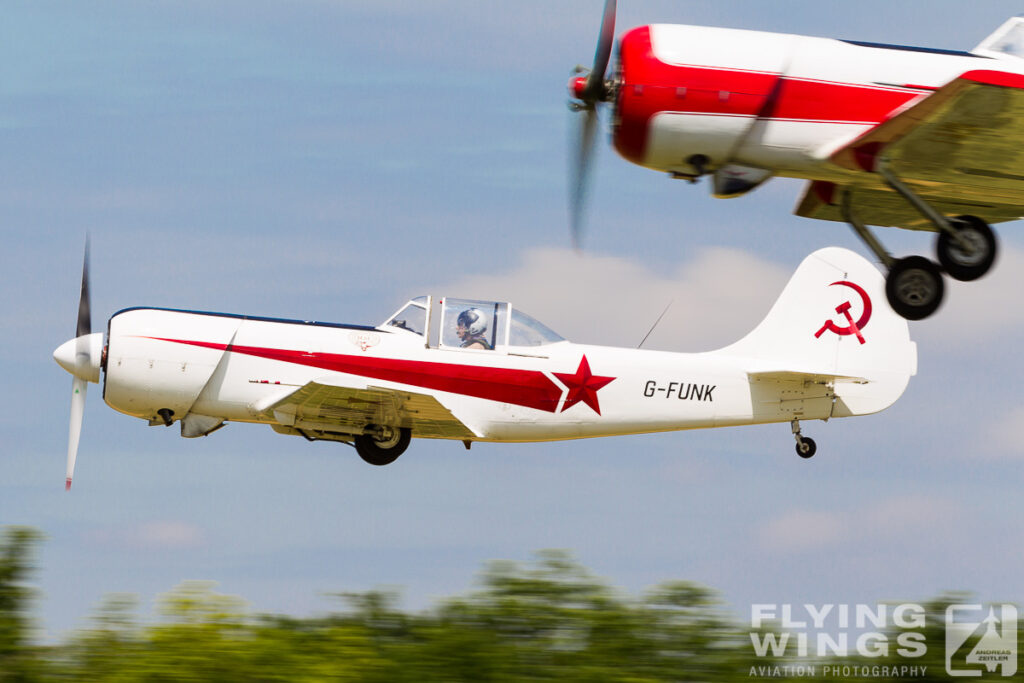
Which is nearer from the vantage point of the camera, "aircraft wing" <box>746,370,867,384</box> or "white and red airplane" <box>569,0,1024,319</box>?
"white and red airplane" <box>569,0,1024,319</box>

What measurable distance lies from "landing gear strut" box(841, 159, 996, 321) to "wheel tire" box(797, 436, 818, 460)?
5.93m

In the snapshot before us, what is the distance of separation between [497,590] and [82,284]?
9653 mm

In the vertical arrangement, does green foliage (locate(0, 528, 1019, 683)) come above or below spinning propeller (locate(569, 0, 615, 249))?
below

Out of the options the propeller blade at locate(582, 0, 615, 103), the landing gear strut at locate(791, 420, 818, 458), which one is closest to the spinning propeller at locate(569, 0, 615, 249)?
the propeller blade at locate(582, 0, 615, 103)

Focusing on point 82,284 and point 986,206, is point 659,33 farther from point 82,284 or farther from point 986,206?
point 82,284

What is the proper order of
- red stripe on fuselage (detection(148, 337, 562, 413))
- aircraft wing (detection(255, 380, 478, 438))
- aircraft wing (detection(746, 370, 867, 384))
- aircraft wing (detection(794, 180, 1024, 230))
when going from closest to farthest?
aircraft wing (detection(794, 180, 1024, 230)) → aircraft wing (detection(255, 380, 478, 438)) → red stripe on fuselage (detection(148, 337, 562, 413)) → aircraft wing (detection(746, 370, 867, 384))

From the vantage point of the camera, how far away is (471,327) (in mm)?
16438

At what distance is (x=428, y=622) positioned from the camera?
10602mm

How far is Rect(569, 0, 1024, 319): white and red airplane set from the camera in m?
11.5

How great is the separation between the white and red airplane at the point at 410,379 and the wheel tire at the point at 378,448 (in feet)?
0.06

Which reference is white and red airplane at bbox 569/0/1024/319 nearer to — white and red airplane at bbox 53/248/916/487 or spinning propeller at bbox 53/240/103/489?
white and red airplane at bbox 53/248/916/487

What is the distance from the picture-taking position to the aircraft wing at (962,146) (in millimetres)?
10984

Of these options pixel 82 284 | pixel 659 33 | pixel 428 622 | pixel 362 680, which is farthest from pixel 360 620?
pixel 82 284

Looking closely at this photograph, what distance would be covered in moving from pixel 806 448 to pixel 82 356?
1002 centimetres
